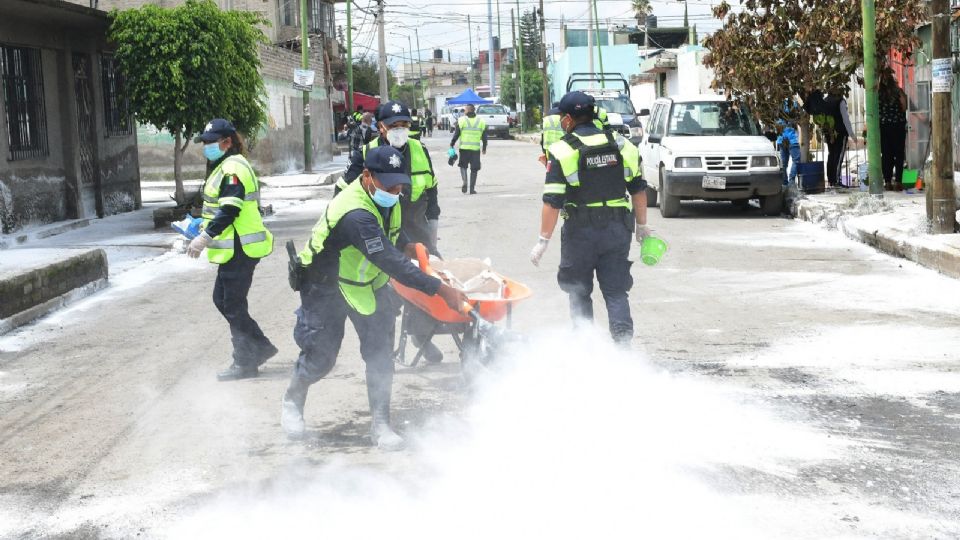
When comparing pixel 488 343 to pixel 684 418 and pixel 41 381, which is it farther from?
pixel 41 381

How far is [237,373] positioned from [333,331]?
2056 mm

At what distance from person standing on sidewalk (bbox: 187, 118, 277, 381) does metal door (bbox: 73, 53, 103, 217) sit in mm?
13112

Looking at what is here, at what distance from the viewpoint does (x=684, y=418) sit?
6746 mm

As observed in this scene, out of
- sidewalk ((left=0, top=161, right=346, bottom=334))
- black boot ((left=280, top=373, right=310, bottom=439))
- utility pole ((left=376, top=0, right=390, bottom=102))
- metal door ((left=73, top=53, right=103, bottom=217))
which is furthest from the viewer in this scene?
utility pole ((left=376, top=0, right=390, bottom=102))

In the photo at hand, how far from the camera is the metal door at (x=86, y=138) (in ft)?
68.6

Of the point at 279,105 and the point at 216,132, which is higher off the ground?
the point at 279,105

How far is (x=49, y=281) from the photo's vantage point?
38.0 ft

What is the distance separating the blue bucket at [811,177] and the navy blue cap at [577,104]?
12.1 metres

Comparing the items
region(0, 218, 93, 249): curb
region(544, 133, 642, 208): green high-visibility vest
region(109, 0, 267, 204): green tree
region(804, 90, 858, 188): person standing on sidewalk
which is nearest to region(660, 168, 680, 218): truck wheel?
region(804, 90, 858, 188): person standing on sidewalk

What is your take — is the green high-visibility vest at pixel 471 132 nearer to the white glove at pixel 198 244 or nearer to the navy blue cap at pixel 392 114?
the navy blue cap at pixel 392 114

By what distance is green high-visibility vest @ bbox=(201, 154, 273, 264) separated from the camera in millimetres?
8359

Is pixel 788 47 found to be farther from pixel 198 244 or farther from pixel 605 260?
pixel 198 244

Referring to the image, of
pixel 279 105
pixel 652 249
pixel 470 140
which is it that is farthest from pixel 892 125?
pixel 279 105

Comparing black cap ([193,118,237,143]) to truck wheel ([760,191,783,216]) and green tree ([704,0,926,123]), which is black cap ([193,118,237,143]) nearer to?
A: truck wheel ([760,191,783,216])
